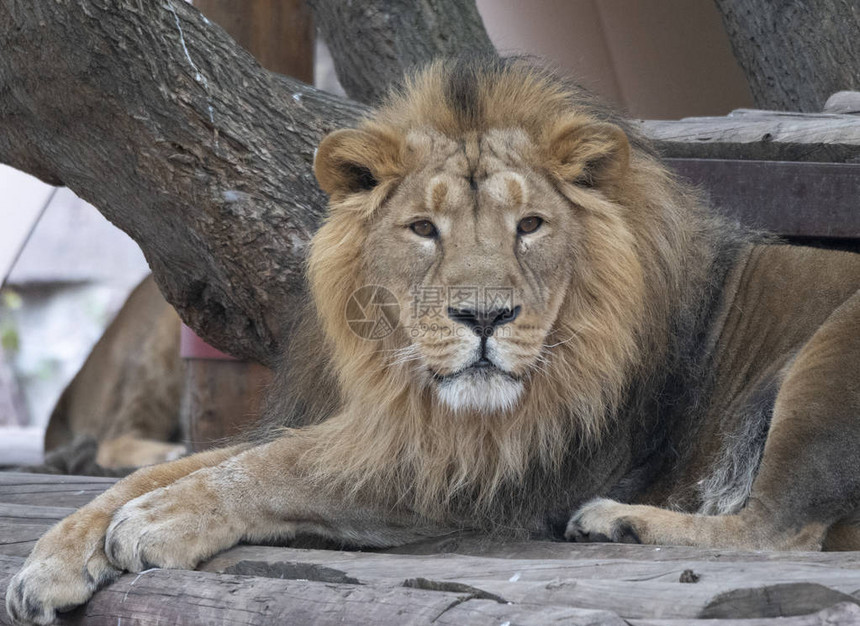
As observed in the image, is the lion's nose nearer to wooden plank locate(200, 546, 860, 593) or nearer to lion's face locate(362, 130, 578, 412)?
lion's face locate(362, 130, 578, 412)

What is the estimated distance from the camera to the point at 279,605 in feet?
7.17

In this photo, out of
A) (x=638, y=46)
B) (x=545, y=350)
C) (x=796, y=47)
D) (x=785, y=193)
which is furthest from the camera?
(x=638, y=46)

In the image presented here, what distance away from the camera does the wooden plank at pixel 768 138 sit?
397 cm

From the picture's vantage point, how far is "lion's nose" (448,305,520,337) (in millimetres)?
2516

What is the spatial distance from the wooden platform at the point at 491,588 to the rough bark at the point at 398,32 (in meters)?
2.77

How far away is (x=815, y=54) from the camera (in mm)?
4898

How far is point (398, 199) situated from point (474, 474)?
74cm

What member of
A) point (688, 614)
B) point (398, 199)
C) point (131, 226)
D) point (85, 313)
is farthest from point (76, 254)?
point (688, 614)

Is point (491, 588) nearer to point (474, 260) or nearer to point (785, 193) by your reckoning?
point (474, 260)

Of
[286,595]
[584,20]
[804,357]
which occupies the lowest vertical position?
[286,595]

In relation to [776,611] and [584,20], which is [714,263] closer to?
[776,611]

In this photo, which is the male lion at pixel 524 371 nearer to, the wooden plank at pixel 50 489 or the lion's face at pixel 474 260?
the lion's face at pixel 474 260

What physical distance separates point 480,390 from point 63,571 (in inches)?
42.9

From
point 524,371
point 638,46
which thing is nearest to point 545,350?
point 524,371
